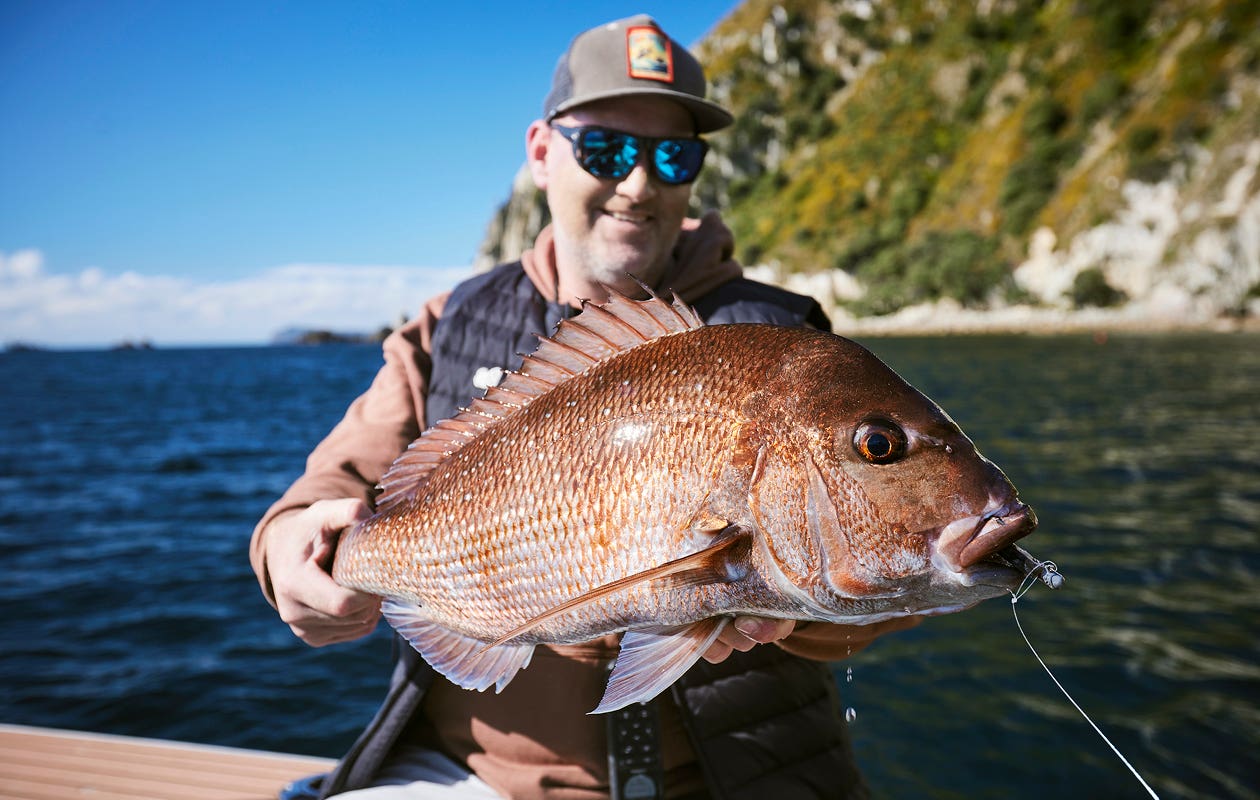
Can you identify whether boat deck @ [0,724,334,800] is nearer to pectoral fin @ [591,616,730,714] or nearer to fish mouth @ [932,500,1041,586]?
pectoral fin @ [591,616,730,714]

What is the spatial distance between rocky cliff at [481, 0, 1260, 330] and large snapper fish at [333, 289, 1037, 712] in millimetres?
54139

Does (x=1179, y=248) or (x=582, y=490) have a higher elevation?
(x=1179, y=248)

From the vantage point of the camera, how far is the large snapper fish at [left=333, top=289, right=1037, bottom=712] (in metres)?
1.37

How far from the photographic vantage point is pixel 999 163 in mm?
67625

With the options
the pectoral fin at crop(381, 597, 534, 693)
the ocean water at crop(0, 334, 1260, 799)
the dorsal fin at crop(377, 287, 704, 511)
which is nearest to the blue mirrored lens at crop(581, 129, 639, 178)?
the dorsal fin at crop(377, 287, 704, 511)

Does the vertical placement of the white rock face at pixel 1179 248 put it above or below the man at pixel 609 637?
above

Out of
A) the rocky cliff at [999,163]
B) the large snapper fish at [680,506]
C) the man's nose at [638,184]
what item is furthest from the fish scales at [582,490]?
the rocky cliff at [999,163]

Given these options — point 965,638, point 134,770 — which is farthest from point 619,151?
point 965,638

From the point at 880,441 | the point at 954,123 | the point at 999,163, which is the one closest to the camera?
the point at 880,441

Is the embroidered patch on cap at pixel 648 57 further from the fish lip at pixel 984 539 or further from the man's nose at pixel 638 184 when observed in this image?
the fish lip at pixel 984 539

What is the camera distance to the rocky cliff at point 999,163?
158 ft

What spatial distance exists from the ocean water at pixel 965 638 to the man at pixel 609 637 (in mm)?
1019

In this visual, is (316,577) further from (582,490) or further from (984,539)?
(984,539)

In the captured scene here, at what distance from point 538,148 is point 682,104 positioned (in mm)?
685
